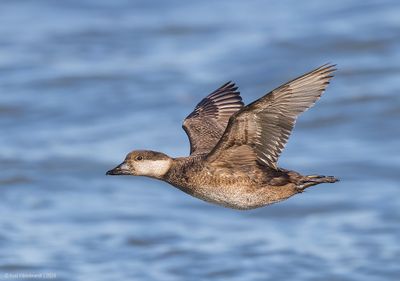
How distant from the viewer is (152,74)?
814 inches

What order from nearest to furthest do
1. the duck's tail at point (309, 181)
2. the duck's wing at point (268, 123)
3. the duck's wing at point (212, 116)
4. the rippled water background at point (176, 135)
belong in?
the duck's wing at point (268, 123)
the duck's tail at point (309, 181)
the duck's wing at point (212, 116)
the rippled water background at point (176, 135)

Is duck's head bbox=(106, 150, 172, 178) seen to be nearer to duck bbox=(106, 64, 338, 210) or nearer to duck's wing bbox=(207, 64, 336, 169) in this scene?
duck bbox=(106, 64, 338, 210)

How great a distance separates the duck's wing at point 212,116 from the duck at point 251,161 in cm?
71

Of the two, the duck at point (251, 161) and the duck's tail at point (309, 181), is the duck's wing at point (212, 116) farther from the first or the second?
Result: the duck's tail at point (309, 181)

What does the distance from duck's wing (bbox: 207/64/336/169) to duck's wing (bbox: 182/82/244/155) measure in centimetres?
92

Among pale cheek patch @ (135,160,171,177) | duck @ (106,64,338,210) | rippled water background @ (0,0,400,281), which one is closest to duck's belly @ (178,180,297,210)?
duck @ (106,64,338,210)

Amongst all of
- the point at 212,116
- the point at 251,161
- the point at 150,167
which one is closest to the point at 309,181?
the point at 251,161

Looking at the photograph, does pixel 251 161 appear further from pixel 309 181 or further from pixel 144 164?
pixel 144 164

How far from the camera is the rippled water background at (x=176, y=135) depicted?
49.2 feet

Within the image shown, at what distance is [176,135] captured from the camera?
17812 millimetres

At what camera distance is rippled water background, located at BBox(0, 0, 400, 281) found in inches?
590

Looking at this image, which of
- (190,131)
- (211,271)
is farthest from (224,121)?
(211,271)

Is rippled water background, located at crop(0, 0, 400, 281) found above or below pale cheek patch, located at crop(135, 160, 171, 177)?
above

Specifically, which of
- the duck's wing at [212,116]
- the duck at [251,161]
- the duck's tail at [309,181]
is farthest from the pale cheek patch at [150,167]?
the duck's tail at [309,181]
